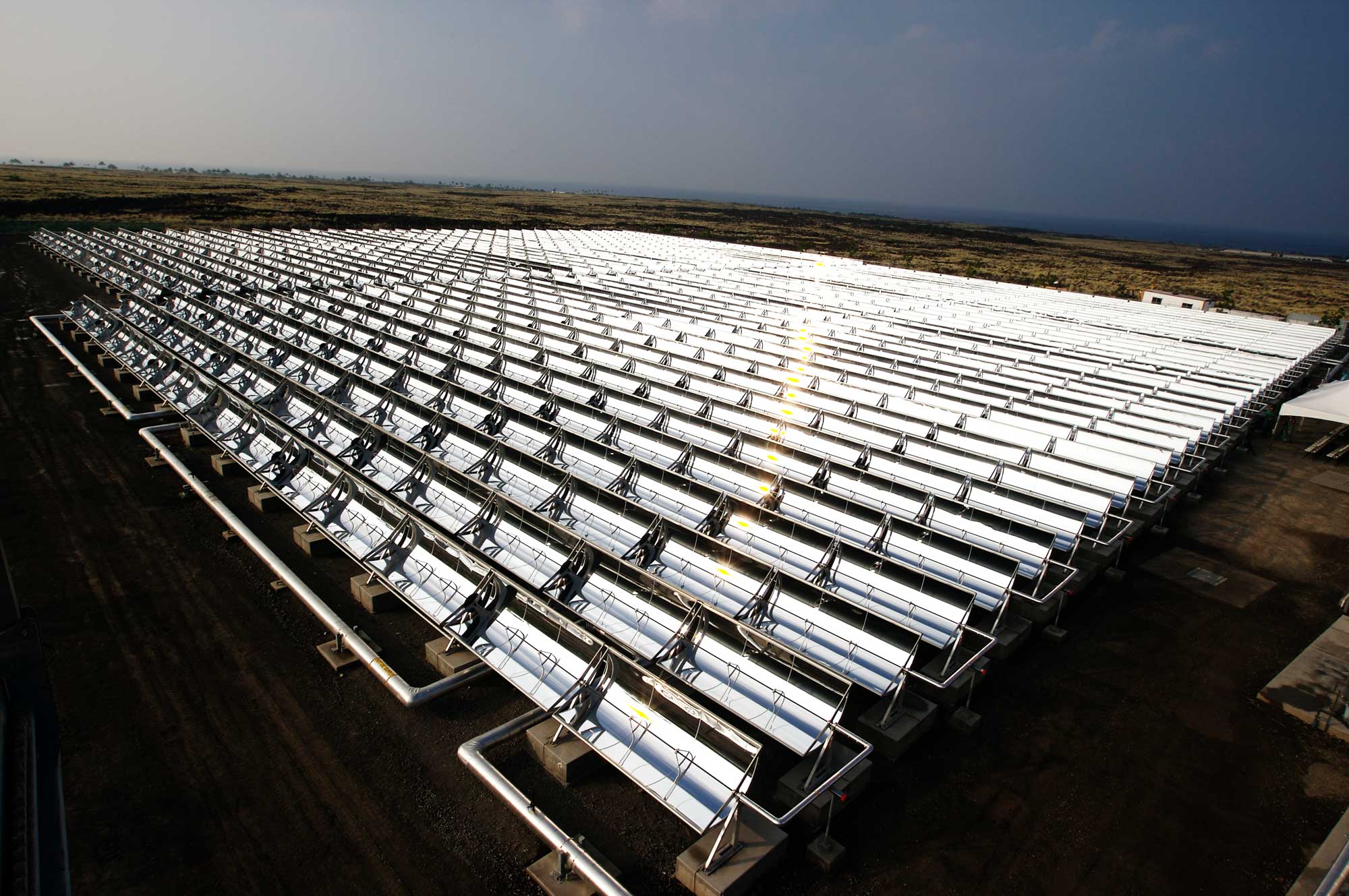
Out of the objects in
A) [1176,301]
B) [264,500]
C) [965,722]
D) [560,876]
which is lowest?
[965,722]

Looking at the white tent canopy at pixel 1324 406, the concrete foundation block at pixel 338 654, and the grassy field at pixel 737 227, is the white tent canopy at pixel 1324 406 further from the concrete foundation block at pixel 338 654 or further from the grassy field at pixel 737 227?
the grassy field at pixel 737 227

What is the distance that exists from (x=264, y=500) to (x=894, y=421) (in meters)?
15.7

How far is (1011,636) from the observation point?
11.1 metres

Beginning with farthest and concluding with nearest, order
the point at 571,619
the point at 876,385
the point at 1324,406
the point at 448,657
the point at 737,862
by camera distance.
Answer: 1. the point at 876,385
2. the point at 1324,406
3. the point at 571,619
4. the point at 448,657
5. the point at 737,862

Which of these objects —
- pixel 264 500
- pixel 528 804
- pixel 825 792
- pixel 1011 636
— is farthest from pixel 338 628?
pixel 1011 636


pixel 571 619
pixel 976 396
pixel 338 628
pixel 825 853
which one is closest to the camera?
pixel 825 853

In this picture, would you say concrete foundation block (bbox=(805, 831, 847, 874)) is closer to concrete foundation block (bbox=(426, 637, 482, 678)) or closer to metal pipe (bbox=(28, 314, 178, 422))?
concrete foundation block (bbox=(426, 637, 482, 678))

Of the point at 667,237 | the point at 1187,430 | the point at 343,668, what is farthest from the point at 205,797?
the point at 667,237

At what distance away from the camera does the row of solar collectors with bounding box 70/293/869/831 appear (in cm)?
773

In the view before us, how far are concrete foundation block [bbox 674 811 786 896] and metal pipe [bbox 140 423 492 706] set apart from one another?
3996mm

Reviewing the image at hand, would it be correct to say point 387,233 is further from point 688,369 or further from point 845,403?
point 845,403

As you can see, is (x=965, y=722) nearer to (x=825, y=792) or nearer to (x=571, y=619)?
(x=825, y=792)

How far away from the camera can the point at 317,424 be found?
1759cm

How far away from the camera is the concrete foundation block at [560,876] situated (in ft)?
22.0
